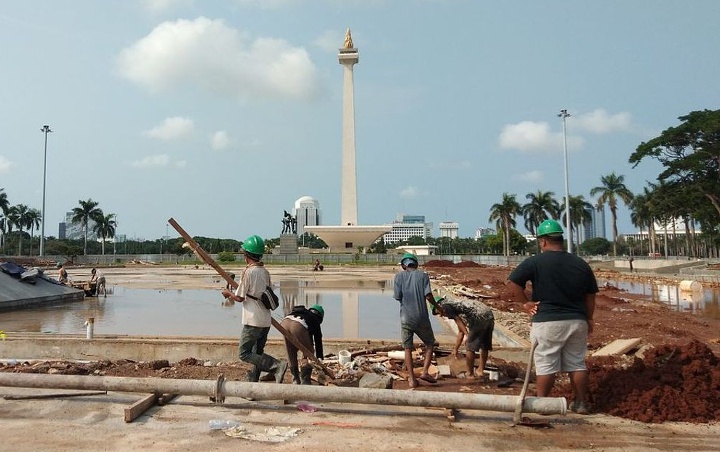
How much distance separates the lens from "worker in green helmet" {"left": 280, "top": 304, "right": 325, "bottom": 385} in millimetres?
5296

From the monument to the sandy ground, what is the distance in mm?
60464

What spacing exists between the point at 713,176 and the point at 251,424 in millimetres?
47156

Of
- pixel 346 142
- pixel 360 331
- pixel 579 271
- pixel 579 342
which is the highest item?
pixel 346 142

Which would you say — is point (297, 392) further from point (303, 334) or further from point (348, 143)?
point (348, 143)

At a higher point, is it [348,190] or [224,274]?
[348,190]

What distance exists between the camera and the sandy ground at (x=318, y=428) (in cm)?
372

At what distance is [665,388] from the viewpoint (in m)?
4.51

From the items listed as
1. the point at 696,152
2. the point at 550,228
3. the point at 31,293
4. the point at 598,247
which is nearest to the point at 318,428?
the point at 550,228

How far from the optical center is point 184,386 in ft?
14.7

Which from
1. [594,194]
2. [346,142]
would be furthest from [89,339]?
[594,194]

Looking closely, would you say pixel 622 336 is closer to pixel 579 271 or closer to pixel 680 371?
pixel 680 371

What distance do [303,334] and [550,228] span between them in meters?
2.72

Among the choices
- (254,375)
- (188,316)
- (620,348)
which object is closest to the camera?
(254,375)

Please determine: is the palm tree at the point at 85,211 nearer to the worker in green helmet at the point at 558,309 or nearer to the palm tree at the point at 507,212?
the palm tree at the point at 507,212
